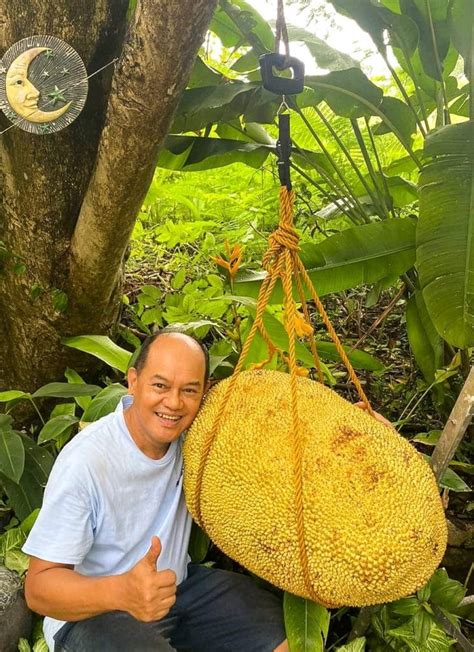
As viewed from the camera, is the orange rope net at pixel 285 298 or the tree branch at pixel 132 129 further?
the tree branch at pixel 132 129

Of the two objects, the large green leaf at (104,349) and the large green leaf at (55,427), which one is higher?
the large green leaf at (104,349)

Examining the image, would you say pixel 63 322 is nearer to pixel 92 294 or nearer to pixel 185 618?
pixel 92 294

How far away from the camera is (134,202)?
65.5 inches


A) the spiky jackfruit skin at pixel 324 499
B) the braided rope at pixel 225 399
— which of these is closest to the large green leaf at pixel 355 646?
the spiky jackfruit skin at pixel 324 499

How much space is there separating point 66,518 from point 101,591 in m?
0.17

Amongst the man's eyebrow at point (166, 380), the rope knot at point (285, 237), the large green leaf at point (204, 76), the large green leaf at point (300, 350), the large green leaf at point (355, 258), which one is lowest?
the large green leaf at point (300, 350)

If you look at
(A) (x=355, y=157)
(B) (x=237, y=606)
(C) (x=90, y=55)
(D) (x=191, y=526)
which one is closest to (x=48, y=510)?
(D) (x=191, y=526)

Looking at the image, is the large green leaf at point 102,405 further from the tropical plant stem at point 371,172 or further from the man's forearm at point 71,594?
the tropical plant stem at point 371,172

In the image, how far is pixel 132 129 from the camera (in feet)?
4.80

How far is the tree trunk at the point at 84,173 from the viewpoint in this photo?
1350 mm

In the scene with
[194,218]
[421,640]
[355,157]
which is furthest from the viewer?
[194,218]

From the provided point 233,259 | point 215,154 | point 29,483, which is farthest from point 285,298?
point 215,154

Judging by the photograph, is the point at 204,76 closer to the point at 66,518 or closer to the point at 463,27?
the point at 463,27

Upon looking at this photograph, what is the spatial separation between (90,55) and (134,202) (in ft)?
1.31
